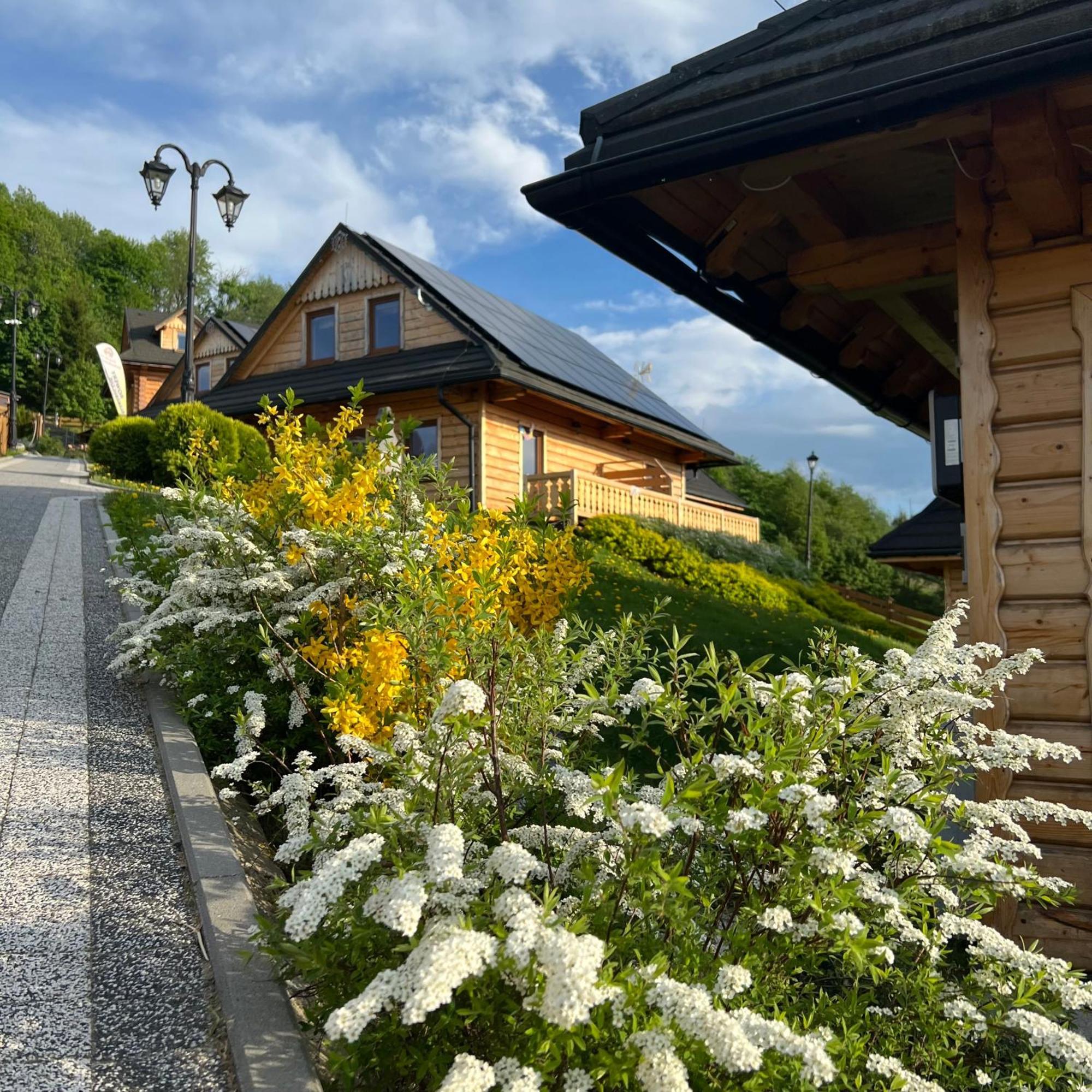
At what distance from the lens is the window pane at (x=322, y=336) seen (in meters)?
19.4

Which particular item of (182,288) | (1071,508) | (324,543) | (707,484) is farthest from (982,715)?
(182,288)

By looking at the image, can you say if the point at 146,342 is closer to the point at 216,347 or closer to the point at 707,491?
the point at 216,347

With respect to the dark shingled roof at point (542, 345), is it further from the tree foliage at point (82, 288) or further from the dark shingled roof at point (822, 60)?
the tree foliage at point (82, 288)

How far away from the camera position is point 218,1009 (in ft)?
7.45

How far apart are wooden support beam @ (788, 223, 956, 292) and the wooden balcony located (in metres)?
9.00

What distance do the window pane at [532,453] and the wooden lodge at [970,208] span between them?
12735mm

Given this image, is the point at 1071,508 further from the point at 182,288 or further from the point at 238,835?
the point at 182,288

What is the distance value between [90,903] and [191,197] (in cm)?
1536

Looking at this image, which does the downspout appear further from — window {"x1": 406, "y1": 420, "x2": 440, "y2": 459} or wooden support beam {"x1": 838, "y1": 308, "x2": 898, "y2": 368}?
wooden support beam {"x1": 838, "y1": 308, "x2": 898, "y2": 368}

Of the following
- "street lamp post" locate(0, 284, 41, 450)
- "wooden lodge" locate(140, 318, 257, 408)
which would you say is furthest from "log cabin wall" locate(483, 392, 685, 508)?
"street lamp post" locate(0, 284, 41, 450)

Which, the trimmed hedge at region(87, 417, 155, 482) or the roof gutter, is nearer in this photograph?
the roof gutter

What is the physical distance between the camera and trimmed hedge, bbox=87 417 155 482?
17656 millimetres

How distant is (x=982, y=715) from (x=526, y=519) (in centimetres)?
219

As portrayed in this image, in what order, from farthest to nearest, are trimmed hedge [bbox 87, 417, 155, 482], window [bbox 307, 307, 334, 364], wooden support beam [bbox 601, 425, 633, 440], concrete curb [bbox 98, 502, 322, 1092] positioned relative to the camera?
wooden support beam [bbox 601, 425, 633, 440], window [bbox 307, 307, 334, 364], trimmed hedge [bbox 87, 417, 155, 482], concrete curb [bbox 98, 502, 322, 1092]
